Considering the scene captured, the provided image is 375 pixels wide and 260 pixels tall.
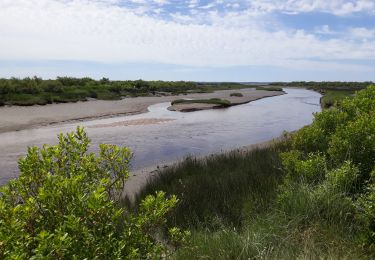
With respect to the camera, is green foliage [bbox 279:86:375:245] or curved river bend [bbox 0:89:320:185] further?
curved river bend [bbox 0:89:320:185]

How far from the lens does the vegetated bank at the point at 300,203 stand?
5.14 meters

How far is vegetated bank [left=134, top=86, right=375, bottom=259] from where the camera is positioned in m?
5.14

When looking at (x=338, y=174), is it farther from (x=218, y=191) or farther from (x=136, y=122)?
(x=136, y=122)

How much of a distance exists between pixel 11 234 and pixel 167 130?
2217cm

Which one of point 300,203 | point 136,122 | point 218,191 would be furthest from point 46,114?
point 300,203

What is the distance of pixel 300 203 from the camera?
6.09 m

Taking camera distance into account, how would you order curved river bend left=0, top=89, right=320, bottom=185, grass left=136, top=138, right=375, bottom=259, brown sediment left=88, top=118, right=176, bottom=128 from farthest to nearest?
brown sediment left=88, top=118, right=176, bottom=128 → curved river bend left=0, top=89, right=320, bottom=185 → grass left=136, top=138, right=375, bottom=259

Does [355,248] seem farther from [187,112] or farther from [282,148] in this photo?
[187,112]

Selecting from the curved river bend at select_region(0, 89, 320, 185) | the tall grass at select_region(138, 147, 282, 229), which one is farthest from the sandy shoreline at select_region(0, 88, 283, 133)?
the tall grass at select_region(138, 147, 282, 229)

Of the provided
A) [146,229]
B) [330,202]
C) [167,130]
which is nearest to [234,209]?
[330,202]

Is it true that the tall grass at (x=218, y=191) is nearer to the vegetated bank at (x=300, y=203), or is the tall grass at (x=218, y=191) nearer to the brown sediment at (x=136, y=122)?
the vegetated bank at (x=300, y=203)

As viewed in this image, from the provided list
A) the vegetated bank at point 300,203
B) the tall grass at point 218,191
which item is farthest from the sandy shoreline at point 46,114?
the vegetated bank at point 300,203

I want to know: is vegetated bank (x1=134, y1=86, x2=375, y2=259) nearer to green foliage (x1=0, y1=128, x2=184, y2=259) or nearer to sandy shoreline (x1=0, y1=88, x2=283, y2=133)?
green foliage (x1=0, y1=128, x2=184, y2=259)

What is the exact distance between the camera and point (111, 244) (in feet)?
11.7
